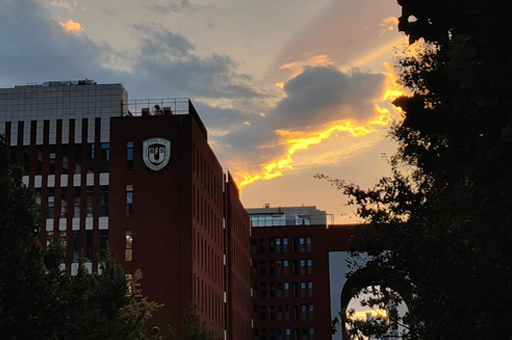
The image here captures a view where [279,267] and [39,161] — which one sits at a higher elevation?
[39,161]

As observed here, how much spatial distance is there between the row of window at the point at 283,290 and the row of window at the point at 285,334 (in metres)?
4.38

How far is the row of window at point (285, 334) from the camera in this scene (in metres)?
102

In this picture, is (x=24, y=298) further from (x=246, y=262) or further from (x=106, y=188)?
(x=246, y=262)

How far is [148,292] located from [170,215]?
18.8 ft

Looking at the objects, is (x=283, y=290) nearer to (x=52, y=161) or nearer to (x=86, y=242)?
(x=86, y=242)

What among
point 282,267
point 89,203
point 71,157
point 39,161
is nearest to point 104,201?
point 89,203

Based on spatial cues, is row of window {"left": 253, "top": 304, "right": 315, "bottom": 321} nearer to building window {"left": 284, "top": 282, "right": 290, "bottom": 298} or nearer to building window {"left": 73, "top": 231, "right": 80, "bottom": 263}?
building window {"left": 284, "top": 282, "right": 290, "bottom": 298}

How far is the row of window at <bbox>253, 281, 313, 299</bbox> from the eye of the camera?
103 m

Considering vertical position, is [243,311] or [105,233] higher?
[105,233]

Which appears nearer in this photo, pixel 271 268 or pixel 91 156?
pixel 91 156

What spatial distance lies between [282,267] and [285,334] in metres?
8.85

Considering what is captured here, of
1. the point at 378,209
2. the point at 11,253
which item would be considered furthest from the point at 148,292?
the point at 378,209

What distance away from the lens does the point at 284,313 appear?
104 m

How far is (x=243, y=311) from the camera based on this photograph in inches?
3553
